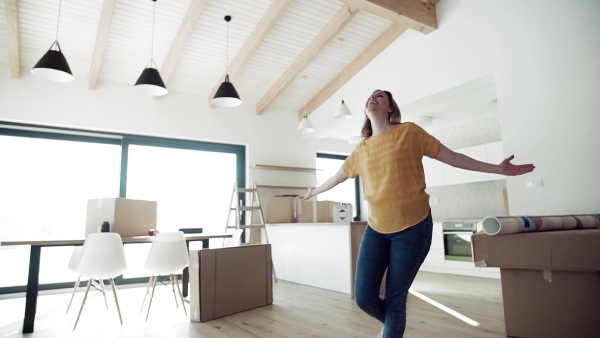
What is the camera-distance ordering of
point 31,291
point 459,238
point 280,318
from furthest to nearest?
point 459,238, point 280,318, point 31,291

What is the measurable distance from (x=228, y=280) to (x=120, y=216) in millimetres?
1224

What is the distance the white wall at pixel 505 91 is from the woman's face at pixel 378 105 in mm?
2569

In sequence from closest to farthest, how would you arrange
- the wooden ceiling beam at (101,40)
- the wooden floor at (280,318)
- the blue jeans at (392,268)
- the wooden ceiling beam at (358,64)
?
the blue jeans at (392,268) → the wooden floor at (280,318) → the wooden ceiling beam at (101,40) → the wooden ceiling beam at (358,64)

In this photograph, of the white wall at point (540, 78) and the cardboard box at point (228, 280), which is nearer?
the cardboard box at point (228, 280)

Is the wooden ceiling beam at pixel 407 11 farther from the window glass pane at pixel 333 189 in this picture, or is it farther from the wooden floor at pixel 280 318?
the window glass pane at pixel 333 189

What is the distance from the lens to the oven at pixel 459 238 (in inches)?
210

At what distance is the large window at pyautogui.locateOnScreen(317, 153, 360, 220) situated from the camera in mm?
7312

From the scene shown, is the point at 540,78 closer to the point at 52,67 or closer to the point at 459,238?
the point at 459,238

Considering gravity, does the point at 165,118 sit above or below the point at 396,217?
above

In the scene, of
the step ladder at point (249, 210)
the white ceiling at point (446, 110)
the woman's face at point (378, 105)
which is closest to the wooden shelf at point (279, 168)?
the step ladder at point (249, 210)

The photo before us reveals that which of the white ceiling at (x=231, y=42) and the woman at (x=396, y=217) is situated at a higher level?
the white ceiling at (x=231, y=42)

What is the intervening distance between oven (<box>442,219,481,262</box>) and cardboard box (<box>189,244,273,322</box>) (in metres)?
3.15

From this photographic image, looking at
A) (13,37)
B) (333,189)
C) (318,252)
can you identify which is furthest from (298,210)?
(13,37)

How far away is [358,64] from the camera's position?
220 inches
